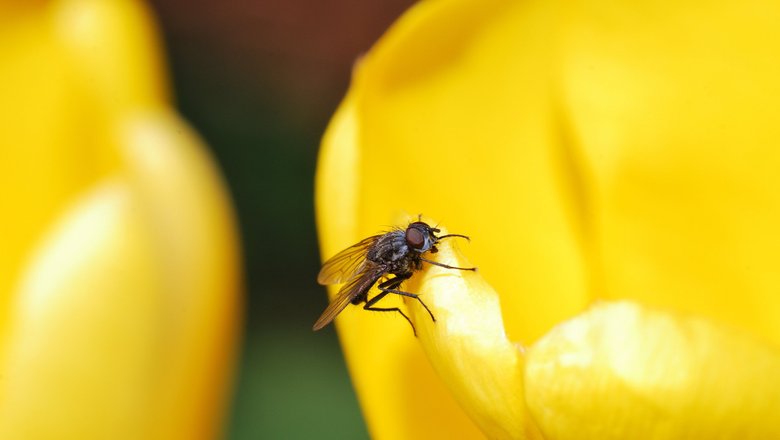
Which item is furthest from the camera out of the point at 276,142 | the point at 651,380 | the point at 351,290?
the point at 276,142

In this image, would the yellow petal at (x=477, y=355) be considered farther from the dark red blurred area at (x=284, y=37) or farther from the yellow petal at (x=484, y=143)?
the dark red blurred area at (x=284, y=37)

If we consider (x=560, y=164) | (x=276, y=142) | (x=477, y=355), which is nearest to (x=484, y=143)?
(x=560, y=164)

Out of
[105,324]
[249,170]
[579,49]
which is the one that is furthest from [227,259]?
[249,170]

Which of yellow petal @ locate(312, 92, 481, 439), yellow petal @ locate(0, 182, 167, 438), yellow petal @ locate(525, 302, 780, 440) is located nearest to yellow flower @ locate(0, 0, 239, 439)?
yellow petal @ locate(0, 182, 167, 438)

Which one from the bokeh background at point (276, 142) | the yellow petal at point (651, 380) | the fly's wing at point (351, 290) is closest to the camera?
the yellow petal at point (651, 380)

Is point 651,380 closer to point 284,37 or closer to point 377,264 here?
point 377,264

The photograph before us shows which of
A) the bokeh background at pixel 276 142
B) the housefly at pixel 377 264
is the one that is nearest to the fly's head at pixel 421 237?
the housefly at pixel 377 264

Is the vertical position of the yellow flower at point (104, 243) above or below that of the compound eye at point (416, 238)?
above

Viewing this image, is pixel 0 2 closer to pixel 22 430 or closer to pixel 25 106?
pixel 25 106
